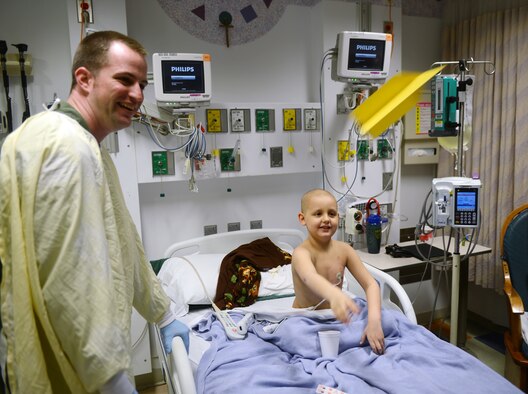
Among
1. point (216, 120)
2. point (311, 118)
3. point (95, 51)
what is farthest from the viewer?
point (311, 118)

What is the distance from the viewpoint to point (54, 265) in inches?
35.5

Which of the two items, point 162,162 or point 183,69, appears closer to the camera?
point 183,69

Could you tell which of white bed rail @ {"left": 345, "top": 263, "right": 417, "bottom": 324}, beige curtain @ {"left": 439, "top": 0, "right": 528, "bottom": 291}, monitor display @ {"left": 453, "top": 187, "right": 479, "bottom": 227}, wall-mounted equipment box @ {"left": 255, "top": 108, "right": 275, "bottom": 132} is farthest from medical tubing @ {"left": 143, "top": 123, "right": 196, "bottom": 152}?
beige curtain @ {"left": 439, "top": 0, "right": 528, "bottom": 291}

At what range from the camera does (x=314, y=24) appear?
9.48ft

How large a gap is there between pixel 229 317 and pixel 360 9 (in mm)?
2343

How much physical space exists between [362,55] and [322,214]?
1.23 m

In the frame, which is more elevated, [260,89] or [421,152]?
[260,89]

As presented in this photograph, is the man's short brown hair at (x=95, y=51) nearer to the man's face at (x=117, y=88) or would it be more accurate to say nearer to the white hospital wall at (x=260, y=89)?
the man's face at (x=117, y=88)

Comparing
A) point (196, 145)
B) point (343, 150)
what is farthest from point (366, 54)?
point (196, 145)

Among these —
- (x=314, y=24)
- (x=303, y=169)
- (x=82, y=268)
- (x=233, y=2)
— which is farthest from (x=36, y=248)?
(x=314, y=24)

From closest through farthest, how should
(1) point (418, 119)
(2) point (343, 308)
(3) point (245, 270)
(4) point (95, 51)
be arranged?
(4) point (95, 51)
(2) point (343, 308)
(3) point (245, 270)
(1) point (418, 119)

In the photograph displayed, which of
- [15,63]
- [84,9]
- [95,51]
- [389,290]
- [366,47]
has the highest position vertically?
[84,9]

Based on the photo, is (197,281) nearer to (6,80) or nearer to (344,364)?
(344,364)

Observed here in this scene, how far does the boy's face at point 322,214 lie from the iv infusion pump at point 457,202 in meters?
0.63
